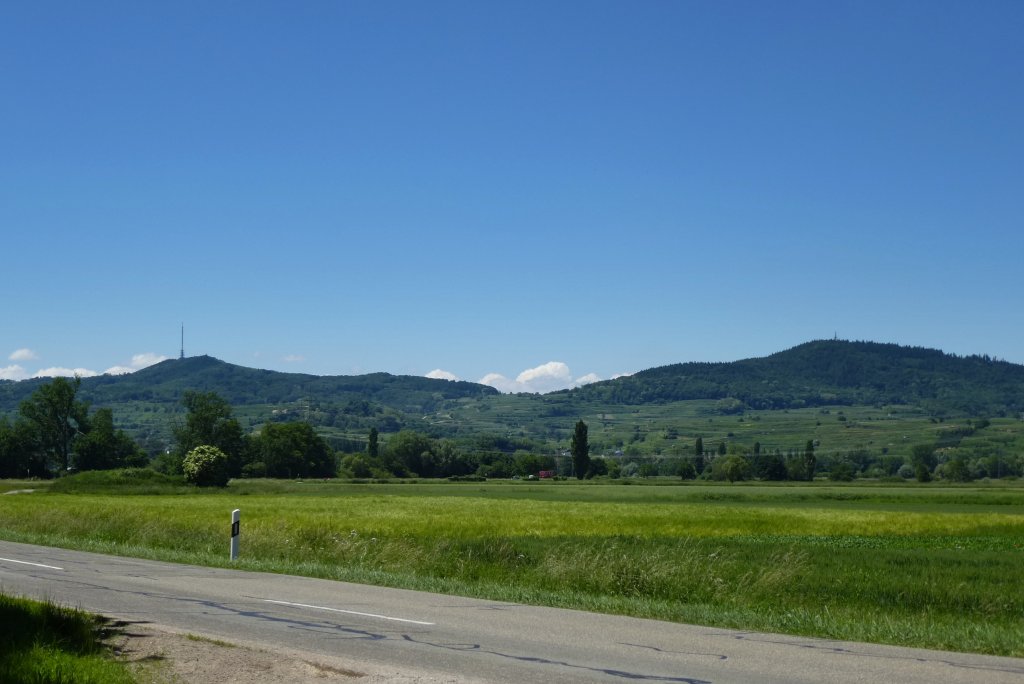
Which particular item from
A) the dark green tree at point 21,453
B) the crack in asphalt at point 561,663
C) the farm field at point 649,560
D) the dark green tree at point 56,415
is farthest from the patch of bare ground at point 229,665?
the dark green tree at point 21,453

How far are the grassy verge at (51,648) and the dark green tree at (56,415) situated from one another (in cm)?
12348

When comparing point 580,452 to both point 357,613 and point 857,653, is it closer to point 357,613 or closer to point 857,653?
point 357,613

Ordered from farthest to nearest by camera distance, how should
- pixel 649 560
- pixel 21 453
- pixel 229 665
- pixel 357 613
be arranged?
1. pixel 21 453
2. pixel 649 560
3. pixel 357 613
4. pixel 229 665

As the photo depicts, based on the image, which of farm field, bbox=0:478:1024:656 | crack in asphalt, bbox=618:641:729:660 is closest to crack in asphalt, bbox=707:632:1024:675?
farm field, bbox=0:478:1024:656

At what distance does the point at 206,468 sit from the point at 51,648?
79.9m

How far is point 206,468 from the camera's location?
8569cm

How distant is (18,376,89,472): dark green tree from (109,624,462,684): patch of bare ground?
407 ft

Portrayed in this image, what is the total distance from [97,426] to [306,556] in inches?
4601

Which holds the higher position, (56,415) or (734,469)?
(56,415)

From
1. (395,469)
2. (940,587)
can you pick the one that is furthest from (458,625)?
(395,469)

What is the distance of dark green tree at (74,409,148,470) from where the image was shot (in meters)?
126

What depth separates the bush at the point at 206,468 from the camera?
8525 cm

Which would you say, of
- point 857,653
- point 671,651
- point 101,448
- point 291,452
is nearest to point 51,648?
point 671,651

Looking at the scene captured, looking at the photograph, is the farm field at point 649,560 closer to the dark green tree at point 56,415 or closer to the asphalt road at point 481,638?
the asphalt road at point 481,638
